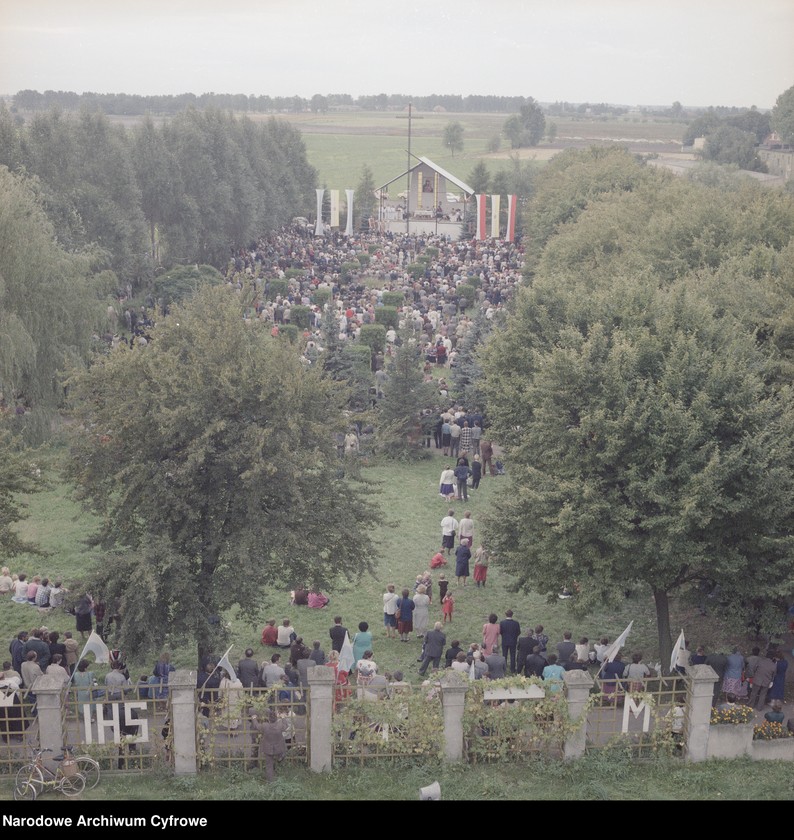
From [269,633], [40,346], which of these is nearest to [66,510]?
[40,346]

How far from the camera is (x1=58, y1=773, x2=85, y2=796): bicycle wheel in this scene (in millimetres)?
11789

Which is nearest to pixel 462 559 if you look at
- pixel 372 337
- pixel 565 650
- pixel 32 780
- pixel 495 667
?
pixel 565 650

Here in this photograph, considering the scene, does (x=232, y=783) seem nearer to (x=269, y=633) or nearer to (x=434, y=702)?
(x=434, y=702)

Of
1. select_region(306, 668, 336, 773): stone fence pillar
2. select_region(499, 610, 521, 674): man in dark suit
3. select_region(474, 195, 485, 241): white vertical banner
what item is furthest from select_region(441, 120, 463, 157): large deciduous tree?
select_region(306, 668, 336, 773): stone fence pillar

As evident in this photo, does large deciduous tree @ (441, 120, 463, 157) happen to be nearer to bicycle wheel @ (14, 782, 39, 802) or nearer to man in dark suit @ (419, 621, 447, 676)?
man in dark suit @ (419, 621, 447, 676)

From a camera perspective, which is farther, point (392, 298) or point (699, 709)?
point (392, 298)

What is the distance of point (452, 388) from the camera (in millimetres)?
30703

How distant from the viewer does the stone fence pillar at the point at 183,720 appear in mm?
12305

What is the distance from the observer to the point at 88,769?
481 inches

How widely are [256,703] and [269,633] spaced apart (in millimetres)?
4116

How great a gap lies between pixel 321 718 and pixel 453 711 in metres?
1.58

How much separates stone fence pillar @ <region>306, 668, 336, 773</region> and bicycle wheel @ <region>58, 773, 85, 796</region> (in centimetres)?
263

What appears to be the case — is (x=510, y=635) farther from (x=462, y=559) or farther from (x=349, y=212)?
(x=349, y=212)

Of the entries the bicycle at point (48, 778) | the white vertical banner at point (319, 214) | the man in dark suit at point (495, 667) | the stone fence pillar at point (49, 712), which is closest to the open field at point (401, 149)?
the white vertical banner at point (319, 214)
